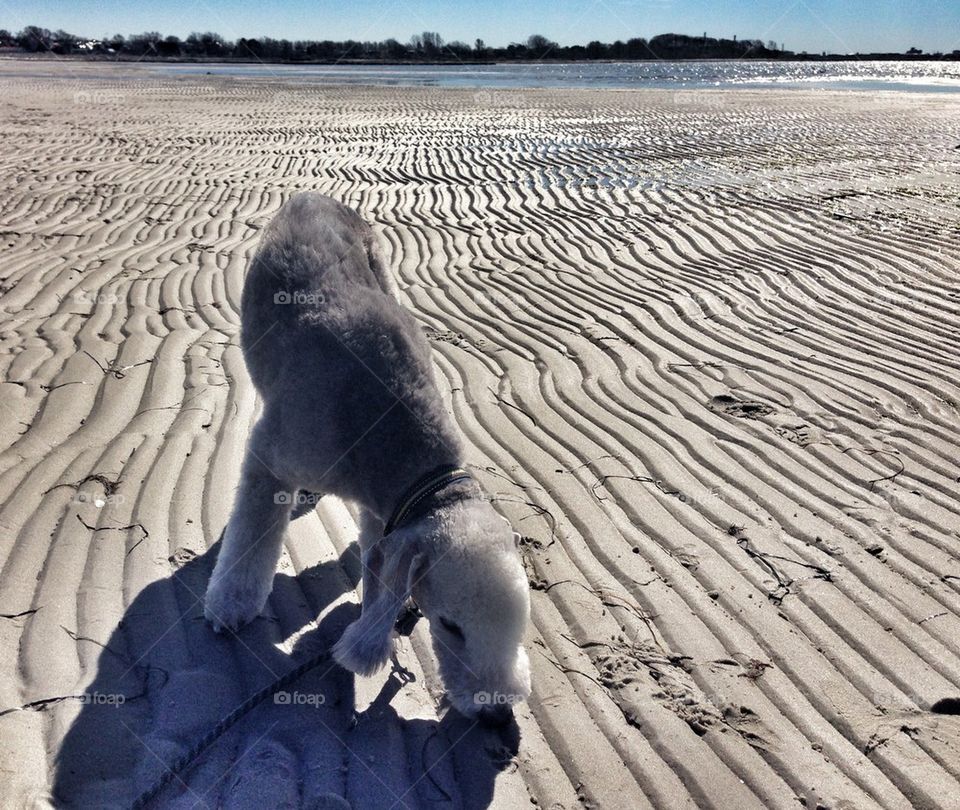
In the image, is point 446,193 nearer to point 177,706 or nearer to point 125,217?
point 125,217

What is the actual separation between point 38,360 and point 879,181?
12755 millimetres

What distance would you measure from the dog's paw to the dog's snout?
131 centimetres

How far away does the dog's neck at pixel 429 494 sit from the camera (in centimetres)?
285

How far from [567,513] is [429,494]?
5.44 feet

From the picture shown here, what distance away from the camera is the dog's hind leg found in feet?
11.1

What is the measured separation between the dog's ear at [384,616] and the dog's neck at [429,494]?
110 millimetres

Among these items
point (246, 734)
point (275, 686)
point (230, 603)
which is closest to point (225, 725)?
point (246, 734)

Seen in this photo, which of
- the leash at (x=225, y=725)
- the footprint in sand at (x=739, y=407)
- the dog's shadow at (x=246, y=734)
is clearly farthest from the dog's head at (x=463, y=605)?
the footprint in sand at (x=739, y=407)

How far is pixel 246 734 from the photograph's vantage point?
2.88 meters

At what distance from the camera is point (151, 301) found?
279 inches

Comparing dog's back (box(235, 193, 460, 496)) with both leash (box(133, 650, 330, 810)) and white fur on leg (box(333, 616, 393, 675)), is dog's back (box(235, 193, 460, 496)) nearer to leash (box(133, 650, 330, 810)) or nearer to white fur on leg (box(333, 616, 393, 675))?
white fur on leg (box(333, 616, 393, 675))

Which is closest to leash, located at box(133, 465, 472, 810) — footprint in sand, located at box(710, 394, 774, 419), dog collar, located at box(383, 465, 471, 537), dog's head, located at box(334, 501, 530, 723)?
dog collar, located at box(383, 465, 471, 537)

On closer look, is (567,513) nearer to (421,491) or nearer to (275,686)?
(421,491)

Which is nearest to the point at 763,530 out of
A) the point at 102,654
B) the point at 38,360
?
the point at 102,654
